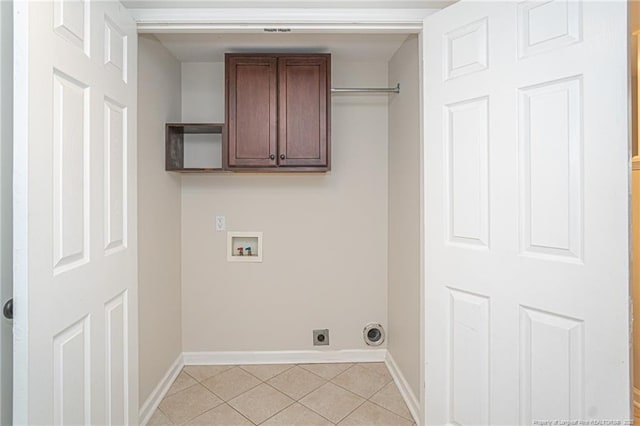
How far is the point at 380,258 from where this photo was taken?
2668mm

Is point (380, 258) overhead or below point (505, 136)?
below

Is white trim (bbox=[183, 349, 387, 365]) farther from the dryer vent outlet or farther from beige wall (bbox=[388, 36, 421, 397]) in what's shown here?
beige wall (bbox=[388, 36, 421, 397])

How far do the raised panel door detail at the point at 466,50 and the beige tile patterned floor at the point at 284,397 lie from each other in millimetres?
1893

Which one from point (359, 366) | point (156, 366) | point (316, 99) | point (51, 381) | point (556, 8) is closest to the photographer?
point (51, 381)

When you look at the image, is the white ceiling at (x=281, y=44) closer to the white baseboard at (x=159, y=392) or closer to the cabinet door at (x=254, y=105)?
the cabinet door at (x=254, y=105)

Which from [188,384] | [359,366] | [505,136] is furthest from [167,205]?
[505,136]

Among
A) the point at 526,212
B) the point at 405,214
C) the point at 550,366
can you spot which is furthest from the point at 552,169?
the point at 405,214

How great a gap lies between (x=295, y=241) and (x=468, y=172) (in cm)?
152

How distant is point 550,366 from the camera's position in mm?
1244

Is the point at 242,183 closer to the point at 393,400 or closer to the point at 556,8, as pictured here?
the point at 393,400

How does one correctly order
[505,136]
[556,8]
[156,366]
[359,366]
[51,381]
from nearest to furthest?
[51,381] < [556,8] < [505,136] < [156,366] < [359,366]

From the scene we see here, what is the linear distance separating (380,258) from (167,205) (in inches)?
64.2

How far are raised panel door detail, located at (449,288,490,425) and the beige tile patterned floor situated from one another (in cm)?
58

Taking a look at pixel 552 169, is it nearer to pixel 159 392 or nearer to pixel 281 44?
pixel 281 44
